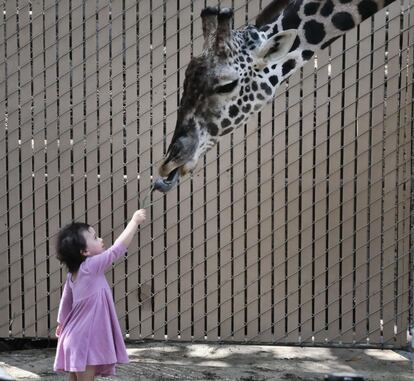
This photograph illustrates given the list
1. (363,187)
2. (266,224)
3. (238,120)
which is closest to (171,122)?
(266,224)

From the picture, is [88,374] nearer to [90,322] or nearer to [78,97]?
[90,322]

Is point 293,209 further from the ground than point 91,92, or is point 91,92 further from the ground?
point 91,92

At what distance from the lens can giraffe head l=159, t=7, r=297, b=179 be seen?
14.7 ft

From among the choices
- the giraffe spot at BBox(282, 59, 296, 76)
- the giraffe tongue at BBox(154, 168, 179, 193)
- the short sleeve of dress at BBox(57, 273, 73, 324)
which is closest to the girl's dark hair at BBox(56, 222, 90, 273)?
the short sleeve of dress at BBox(57, 273, 73, 324)

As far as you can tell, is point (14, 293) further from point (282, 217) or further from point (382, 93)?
point (382, 93)

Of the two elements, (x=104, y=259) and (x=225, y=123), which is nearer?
(x=104, y=259)

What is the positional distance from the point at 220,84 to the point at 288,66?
0.47 m

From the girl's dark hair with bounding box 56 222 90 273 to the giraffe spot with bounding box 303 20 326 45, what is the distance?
1.66 meters

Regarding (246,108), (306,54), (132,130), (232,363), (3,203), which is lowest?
(232,363)

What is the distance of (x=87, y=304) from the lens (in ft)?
15.1

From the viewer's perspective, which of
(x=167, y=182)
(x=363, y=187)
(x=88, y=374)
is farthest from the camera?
(x=363, y=187)

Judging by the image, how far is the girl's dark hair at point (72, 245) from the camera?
4547 millimetres

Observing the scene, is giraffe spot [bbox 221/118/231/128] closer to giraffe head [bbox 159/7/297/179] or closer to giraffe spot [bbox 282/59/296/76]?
giraffe head [bbox 159/7/297/179]

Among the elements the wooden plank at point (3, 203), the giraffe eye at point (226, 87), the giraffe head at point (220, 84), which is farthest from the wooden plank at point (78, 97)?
the giraffe eye at point (226, 87)
